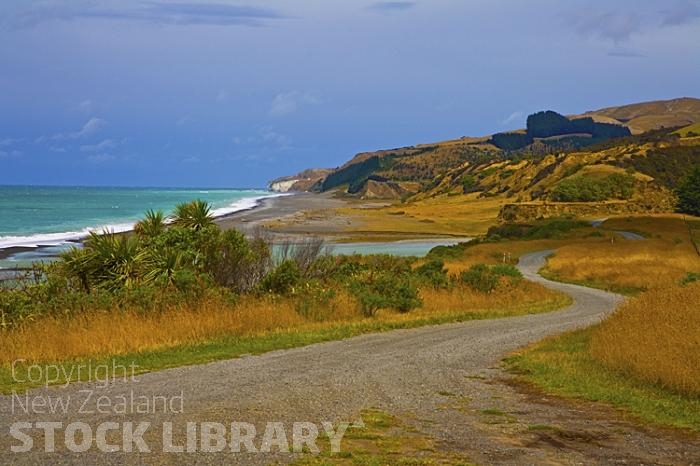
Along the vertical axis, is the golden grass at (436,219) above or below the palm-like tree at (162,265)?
below

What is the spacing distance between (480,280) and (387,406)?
62.3 ft

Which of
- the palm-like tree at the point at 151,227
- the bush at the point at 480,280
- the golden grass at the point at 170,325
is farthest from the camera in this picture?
the bush at the point at 480,280

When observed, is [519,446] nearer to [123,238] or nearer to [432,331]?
[432,331]

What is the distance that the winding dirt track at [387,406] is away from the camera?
8422mm

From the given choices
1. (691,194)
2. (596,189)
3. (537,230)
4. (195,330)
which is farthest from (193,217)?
(596,189)

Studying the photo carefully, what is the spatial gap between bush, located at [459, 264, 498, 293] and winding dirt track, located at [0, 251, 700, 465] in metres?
12.0

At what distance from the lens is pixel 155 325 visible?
666 inches

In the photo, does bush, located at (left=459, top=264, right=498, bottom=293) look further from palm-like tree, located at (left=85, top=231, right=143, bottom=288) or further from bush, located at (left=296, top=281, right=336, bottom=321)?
palm-like tree, located at (left=85, top=231, right=143, bottom=288)

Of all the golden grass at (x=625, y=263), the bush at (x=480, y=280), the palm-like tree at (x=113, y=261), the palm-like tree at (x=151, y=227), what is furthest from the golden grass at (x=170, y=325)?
the golden grass at (x=625, y=263)

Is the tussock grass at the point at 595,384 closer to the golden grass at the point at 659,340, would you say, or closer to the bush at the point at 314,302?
the golden grass at the point at 659,340

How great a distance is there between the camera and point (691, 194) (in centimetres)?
10462

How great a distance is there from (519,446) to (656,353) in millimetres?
4904

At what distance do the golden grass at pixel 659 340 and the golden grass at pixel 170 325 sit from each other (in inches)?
260

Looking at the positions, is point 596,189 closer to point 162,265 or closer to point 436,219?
point 436,219
